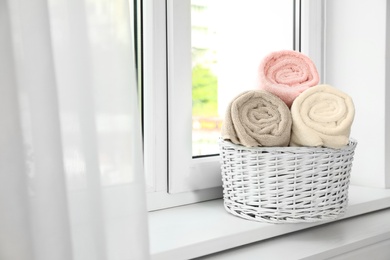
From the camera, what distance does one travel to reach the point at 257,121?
44.4 inches

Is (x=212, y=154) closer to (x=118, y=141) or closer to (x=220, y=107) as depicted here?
(x=220, y=107)

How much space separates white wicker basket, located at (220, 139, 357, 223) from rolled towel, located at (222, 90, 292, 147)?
0.08 ft

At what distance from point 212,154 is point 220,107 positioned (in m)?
0.13

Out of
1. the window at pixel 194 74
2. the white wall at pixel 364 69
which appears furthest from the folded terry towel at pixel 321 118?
the white wall at pixel 364 69

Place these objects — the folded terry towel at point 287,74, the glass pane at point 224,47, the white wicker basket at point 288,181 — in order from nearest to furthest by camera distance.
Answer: the white wicker basket at point 288,181 → the folded terry towel at point 287,74 → the glass pane at point 224,47

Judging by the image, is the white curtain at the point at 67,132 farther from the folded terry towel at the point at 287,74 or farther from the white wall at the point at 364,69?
the white wall at the point at 364,69

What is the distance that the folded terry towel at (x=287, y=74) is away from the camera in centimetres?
121

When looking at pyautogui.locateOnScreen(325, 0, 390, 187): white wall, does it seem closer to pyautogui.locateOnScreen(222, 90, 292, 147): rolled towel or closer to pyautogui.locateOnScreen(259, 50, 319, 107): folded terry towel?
pyautogui.locateOnScreen(259, 50, 319, 107): folded terry towel

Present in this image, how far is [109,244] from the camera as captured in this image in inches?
27.1

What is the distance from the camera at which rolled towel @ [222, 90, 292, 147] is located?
111 centimetres

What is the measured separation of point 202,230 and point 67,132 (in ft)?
1.71

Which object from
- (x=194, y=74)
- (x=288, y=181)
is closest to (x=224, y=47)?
(x=194, y=74)

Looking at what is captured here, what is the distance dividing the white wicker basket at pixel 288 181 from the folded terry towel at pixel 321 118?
0.09ft

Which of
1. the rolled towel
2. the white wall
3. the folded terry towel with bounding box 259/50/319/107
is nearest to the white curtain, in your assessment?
the rolled towel
